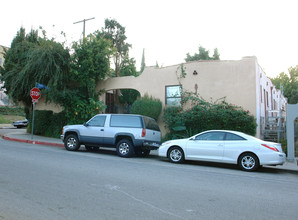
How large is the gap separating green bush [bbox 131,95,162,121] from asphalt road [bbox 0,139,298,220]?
23.6ft

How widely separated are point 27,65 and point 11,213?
14.1 m

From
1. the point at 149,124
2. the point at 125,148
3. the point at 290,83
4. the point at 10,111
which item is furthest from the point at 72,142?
the point at 290,83

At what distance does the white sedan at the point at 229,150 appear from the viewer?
877cm

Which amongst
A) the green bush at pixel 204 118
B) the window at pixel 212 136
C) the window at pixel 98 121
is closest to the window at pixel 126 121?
the window at pixel 98 121

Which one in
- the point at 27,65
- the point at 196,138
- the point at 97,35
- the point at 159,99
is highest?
the point at 97,35

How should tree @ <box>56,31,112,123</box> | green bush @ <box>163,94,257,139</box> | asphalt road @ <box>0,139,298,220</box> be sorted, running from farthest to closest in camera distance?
tree @ <box>56,31,112,123</box> < green bush @ <box>163,94,257,139</box> < asphalt road @ <box>0,139,298,220</box>

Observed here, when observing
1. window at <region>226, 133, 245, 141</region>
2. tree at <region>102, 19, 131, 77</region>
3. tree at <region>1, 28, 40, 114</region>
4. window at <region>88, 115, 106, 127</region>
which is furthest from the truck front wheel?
tree at <region>102, 19, 131, 77</region>

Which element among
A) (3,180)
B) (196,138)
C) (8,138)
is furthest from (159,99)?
(3,180)

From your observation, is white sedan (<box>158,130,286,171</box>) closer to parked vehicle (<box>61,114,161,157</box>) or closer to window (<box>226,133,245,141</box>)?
window (<box>226,133,245,141</box>)

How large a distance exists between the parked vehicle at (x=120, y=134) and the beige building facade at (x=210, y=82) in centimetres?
Answer: 477

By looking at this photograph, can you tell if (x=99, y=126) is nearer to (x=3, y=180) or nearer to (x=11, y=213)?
(x=3, y=180)

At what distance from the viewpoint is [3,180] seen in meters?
6.14

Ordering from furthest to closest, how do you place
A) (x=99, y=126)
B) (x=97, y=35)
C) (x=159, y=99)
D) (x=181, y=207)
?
(x=97, y=35) < (x=159, y=99) < (x=99, y=126) < (x=181, y=207)

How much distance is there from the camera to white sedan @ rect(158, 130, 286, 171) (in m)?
8.77
